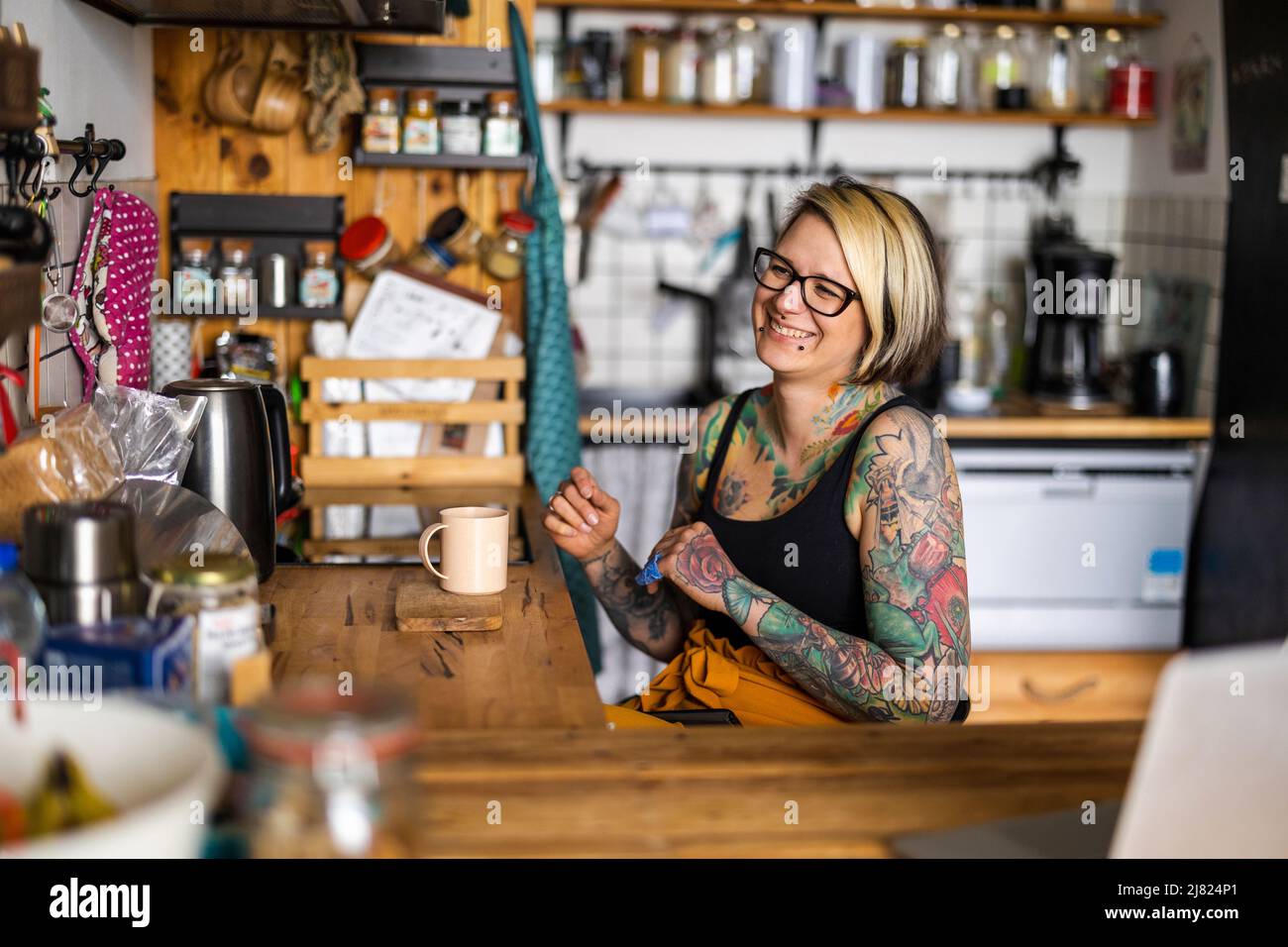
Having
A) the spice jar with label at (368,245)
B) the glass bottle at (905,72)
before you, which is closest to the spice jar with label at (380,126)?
the spice jar with label at (368,245)

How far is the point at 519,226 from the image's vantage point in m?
2.47

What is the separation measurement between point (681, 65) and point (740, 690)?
228cm

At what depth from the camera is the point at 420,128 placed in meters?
2.41

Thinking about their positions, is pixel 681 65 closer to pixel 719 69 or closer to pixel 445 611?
pixel 719 69

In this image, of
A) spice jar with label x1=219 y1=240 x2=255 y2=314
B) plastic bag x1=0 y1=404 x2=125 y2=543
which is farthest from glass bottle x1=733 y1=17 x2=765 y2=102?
plastic bag x1=0 y1=404 x2=125 y2=543

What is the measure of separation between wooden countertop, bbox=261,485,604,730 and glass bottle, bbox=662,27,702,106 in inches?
77.7

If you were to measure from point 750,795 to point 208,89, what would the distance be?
6.04 ft

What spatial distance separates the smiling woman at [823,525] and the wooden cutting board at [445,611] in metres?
0.19

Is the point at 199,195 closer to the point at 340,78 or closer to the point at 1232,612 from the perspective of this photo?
the point at 340,78

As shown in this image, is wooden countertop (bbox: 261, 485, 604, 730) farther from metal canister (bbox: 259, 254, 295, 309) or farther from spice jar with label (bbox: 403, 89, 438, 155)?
spice jar with label (bbox: 403, 89, 438, 155)

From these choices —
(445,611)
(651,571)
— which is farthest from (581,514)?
(445,611)

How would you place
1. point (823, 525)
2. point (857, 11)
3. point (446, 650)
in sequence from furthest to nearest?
point (857, 11) → point (823, 525) → point (446, 650)

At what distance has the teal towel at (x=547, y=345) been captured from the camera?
2426 millimetres
